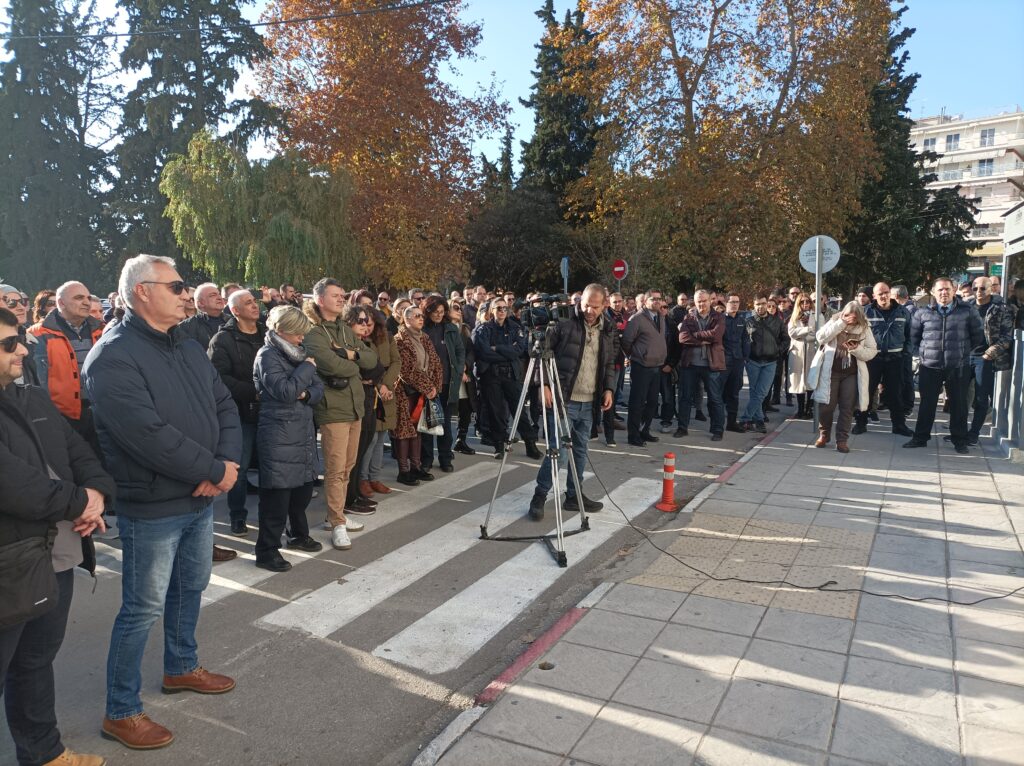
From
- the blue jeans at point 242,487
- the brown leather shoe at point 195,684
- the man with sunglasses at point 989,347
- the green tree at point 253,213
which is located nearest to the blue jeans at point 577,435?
the blue jeans at point 242,487

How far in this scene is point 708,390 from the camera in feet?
35.7

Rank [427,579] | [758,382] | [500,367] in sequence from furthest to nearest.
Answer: [758,382]
[500,367]
[427,579]

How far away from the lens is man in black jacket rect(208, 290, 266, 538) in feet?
20.1

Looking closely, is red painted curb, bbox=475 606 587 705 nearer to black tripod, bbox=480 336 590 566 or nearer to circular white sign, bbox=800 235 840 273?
black tripod, bbox=480 336 590 566

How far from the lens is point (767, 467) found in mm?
8945

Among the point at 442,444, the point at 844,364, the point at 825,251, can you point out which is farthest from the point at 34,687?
the point at 825,251

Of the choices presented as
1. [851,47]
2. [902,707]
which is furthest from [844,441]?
[851,47]

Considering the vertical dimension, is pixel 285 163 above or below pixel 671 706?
above

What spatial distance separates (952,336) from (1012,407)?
117 cm

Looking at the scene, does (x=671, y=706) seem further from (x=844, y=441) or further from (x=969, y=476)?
(x=844, y=441)

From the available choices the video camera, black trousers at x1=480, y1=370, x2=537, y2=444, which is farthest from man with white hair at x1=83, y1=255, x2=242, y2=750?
black trousers at x1=480, y1=370, x2=537, y2=444

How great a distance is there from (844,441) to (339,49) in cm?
2138

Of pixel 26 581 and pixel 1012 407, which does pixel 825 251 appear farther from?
pixel 26 581

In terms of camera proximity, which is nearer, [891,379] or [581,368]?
[581,368]
